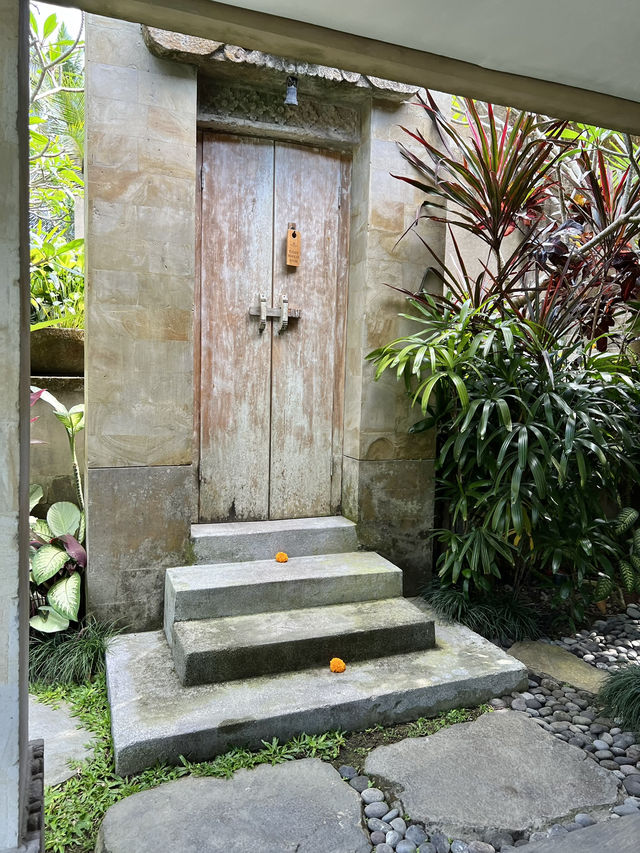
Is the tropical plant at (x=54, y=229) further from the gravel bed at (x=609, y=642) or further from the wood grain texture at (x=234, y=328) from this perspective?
the gravel bed at (x=609, y=642)

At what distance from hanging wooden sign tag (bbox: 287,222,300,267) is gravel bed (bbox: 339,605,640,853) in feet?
7.30

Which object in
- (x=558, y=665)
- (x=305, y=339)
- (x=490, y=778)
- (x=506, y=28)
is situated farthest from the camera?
(x=305, y=339)

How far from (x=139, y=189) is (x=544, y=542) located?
2.45 meters

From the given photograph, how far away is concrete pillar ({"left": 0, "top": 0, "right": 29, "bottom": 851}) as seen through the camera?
107 cm

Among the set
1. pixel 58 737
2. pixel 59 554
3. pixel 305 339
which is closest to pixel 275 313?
pixel 305 339

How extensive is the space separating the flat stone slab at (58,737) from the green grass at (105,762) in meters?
0.03

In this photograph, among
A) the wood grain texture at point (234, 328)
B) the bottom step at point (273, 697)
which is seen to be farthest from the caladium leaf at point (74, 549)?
the wood grain texture at point (234, 328)

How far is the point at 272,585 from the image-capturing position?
2.51m

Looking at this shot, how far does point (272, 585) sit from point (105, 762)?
90 cm

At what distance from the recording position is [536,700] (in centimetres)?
232

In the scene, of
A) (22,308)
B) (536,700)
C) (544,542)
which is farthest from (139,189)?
(536,700)

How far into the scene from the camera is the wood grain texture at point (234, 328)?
2.88m

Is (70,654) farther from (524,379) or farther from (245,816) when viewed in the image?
(524,379)

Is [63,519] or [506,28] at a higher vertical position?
[506,28]
